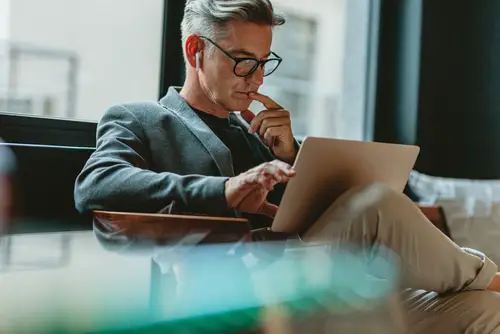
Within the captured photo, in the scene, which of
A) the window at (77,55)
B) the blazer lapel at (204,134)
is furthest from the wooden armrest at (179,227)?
the window at (77,55)

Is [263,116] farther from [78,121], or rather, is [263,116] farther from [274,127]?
[78,121]

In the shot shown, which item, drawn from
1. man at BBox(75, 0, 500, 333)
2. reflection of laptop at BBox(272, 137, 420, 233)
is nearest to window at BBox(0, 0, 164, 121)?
man at BBox(75, 0, 500, 333)

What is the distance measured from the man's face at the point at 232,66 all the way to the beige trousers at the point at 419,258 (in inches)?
14.1

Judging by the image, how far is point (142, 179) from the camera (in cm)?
115

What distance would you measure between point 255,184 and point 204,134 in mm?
269

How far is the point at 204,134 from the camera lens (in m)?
1.34

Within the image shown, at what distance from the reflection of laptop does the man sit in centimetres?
3

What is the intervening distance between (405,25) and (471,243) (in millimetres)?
842

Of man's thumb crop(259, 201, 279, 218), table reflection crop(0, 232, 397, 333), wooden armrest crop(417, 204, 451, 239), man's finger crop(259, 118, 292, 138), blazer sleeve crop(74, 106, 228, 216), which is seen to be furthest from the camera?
wooden armrest crop(417, 204, 451, 239)

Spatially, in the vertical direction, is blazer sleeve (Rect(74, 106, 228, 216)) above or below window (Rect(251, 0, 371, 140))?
below

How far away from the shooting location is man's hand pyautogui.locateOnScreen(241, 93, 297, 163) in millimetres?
1373

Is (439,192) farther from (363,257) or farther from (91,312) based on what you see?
(91,312)

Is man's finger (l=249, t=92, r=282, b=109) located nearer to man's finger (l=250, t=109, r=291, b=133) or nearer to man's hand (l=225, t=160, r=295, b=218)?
man's finger (l=250, t=109, r=291, b=133)

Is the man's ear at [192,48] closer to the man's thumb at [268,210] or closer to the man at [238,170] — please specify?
the man at [238,170]
